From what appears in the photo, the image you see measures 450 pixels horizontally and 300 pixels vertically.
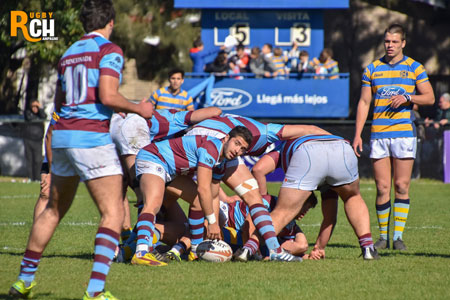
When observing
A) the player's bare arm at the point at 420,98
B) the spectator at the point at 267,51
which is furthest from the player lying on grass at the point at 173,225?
the spectator at the point at 267,51

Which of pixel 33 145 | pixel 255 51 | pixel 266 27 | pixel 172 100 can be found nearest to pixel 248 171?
pixel 172 100

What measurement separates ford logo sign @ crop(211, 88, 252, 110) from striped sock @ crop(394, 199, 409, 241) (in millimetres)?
11327

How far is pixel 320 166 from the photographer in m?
7.04

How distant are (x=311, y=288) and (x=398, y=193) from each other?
9.64 feet

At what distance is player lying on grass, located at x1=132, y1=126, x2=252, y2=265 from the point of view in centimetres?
681

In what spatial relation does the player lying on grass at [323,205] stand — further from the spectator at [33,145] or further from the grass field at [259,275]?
the spectator at [33,145]

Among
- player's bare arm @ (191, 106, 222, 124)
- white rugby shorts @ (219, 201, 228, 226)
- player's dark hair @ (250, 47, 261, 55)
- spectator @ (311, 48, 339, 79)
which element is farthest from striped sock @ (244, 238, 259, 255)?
spectator @ (311, 48, 339, 79)

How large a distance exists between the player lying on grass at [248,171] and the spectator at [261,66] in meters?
12.2

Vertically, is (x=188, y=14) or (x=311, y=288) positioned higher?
(x=188, y=14)

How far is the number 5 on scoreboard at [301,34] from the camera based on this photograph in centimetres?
2120

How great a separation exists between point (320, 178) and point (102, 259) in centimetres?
262

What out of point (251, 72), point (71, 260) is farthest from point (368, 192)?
point (71, 260)

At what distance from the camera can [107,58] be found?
5129 millimetres

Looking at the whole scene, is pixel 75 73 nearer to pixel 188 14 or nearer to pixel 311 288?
pixel 311 288
